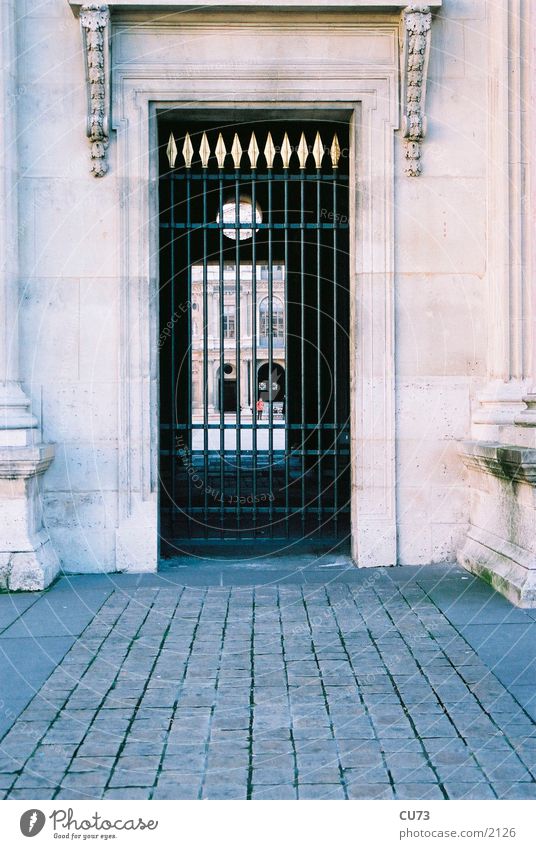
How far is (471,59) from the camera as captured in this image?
8.69 meters

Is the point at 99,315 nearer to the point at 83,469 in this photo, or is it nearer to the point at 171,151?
the point at 83,469

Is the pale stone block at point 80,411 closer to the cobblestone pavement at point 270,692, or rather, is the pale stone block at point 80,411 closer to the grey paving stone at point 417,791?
the cobblestone pavement at point 270,692

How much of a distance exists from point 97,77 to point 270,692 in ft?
18.1

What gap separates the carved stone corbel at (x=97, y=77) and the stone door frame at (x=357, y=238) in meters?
0.15

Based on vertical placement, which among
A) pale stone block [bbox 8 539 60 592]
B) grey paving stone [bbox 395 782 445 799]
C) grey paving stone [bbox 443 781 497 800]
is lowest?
grey paving stone [bbox 395 782 445 799]

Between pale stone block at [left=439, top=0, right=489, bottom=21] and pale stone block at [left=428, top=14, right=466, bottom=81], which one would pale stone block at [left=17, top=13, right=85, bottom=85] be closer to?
pale stone block at [left=428, top=14, right=466, bottom=81]

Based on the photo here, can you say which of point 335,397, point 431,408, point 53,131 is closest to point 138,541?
point 335,397

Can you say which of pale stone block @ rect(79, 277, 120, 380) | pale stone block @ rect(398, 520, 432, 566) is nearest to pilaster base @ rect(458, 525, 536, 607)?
pale stone block @ rect(398, 520, 432, 566)

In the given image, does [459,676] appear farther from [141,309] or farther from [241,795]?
[141,309]

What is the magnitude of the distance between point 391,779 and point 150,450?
5.01 metres

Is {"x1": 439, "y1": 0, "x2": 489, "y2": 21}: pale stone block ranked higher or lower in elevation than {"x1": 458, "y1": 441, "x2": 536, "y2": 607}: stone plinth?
higher

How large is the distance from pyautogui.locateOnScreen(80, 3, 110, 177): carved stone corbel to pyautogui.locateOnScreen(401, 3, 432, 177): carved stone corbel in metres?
2.55

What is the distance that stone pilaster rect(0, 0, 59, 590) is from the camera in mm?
7750

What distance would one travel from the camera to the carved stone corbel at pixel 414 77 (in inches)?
328
